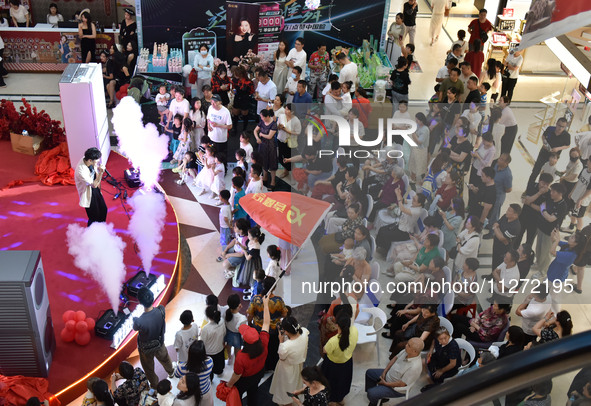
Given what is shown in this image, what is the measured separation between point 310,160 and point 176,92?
216cm

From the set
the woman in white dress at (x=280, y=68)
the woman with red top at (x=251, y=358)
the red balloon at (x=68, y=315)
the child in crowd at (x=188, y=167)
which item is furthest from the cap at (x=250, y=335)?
the woman in white dress at (x=280, y=68)

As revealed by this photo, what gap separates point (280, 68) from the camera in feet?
35.1

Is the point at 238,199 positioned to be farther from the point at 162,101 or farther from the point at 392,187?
the point at 162,101

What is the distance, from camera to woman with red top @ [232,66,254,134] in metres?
10.0

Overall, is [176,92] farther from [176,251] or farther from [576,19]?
[576,19]

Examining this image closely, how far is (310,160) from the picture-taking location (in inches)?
345

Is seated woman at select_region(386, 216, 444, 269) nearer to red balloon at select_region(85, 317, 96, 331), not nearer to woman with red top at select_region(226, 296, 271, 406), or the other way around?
woman with red top at select_region(226, 296, 271, 406)

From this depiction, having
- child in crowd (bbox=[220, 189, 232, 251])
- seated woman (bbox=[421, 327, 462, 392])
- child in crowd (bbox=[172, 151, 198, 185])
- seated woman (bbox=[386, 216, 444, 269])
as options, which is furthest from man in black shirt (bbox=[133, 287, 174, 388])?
child in crowd (bbox=[172, 151, 198, 185])

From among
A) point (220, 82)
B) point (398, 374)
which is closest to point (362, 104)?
point (220, 82)

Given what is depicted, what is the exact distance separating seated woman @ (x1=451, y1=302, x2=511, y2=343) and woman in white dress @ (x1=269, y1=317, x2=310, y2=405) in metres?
1.54

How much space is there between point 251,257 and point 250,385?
1572mm

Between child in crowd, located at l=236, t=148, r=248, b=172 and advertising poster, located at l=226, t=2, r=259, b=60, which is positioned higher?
advertising poster, located at l=226, t=2, r=259, b=60

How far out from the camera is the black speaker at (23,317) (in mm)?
5719

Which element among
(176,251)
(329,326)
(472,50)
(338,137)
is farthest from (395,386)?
(472,50)
